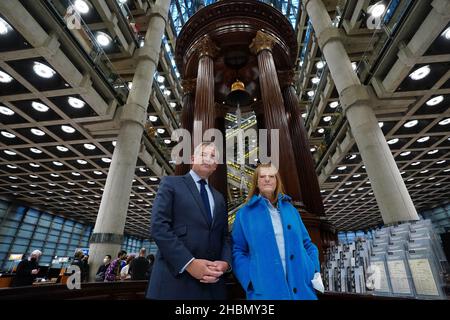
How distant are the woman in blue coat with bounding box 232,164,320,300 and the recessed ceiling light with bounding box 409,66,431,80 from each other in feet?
37.6

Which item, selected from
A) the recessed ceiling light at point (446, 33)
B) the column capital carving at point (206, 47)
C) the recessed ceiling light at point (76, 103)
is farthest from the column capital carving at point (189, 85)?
the recessed ceiling light at point (446, 33)

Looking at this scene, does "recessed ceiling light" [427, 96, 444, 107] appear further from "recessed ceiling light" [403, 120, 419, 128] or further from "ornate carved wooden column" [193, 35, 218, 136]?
"ornate carved wooden column" [193, 35, 218, 136]

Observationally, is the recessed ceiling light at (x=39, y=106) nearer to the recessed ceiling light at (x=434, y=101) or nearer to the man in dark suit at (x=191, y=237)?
the man in dark suit at (x=191, y=237)

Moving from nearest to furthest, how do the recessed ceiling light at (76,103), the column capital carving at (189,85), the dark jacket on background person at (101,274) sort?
1. the column capital carving at (189,85)
2. the dark jacket on background person at (101,274)
3. the recessed ceiling light at (76,103)

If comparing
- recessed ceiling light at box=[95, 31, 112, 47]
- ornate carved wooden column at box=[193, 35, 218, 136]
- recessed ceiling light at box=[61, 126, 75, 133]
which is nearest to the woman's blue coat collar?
ornate carved wooden column at box=[193, 35, 218, 136]

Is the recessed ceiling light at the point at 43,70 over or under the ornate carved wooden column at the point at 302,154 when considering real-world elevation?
over

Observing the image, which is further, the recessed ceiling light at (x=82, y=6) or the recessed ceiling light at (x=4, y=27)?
the recessed ceiling light at (x=82, y=6)

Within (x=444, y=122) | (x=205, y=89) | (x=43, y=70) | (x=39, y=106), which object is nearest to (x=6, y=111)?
(x=39, y=106)

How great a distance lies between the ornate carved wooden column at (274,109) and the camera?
12.7 feet

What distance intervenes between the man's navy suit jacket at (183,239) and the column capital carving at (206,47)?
4377mm

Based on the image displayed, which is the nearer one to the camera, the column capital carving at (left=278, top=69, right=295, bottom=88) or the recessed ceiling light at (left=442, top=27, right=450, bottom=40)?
the column capital carving at (left=278, top=69, right=295, bottom=88)

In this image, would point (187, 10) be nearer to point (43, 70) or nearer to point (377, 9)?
point (377, 9)

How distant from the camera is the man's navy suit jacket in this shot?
1.56 metres
